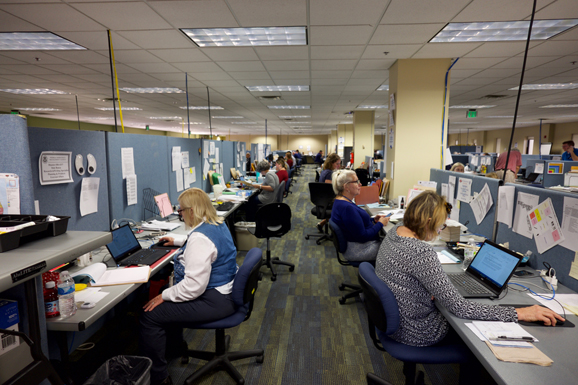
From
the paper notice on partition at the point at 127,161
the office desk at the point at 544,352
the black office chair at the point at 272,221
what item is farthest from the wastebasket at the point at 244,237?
the office desk at the point at 544,352

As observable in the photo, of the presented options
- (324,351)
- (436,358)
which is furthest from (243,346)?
(436,358)

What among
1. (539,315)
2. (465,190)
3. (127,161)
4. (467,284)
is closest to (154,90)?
(127,161)

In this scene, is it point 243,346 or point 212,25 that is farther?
point 212,25

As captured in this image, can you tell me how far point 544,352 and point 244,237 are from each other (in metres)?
3.11

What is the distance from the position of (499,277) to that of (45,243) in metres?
1.93

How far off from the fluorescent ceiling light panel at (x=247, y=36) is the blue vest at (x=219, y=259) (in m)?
2.13

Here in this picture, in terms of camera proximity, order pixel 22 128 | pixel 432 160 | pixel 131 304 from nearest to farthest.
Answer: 1. pixel 22 128
2. pixel 131 304
3. pixel 432 160

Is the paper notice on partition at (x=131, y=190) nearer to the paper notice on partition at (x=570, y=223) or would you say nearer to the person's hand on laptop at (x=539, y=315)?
the person's hand on laptop at (x=539, y=315)

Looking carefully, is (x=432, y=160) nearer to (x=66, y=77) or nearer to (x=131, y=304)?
(x=131, y=304)

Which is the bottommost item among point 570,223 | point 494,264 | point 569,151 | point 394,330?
point 394,330

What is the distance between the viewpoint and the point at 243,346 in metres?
2.10

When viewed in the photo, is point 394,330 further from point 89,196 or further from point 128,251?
point 89,196

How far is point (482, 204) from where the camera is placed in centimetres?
222

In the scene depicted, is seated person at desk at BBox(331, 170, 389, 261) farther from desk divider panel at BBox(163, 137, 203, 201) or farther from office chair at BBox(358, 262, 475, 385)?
desk divider panel at BBox(163, 137, 203, 201)
